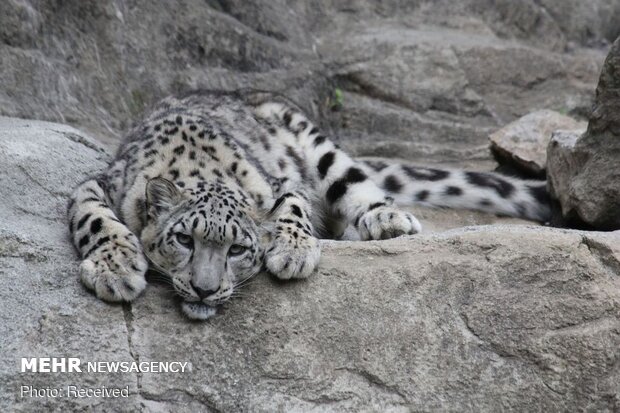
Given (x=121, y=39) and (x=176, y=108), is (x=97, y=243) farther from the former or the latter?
(x=121, y=39)

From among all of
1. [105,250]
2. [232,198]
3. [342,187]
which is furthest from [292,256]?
[342,187]

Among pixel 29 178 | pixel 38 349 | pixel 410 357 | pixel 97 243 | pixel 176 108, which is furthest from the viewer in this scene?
pixel 176 108

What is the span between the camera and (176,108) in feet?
19.1

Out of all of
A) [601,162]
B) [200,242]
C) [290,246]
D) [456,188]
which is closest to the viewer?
[200,242]

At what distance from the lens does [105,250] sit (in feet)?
13.5

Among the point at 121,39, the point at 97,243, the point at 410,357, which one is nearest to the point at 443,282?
the point at 410,357

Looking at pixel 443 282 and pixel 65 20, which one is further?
pixel 65 20

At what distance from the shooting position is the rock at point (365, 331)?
368 cm

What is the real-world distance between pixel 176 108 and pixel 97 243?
1.81 m

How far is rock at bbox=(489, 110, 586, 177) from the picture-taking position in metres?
6.54

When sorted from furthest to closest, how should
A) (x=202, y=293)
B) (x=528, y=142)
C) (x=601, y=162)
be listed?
(x=528, y=142) < (x=601, y=162) < (x=202, y=293)

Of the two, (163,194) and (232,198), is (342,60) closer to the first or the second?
(232,198)

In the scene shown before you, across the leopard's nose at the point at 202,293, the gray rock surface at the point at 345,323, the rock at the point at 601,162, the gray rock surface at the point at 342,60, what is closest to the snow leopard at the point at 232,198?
the leopard's nose at the point at 202,293

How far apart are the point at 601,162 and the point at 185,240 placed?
2.30 metres
